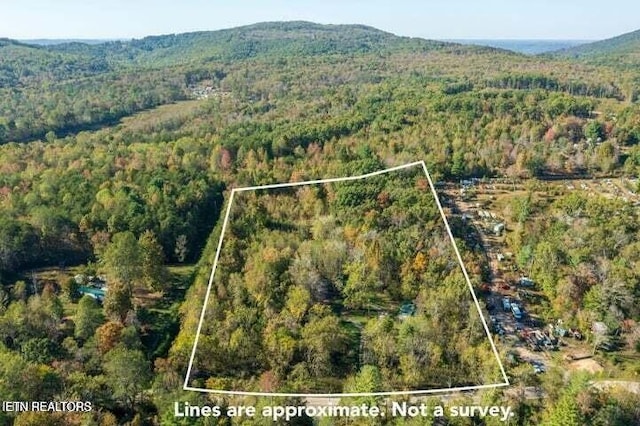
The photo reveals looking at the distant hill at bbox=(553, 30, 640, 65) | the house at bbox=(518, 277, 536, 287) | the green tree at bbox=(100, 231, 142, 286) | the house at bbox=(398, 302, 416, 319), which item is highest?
the distant hill at bbox=(553, 30, 640, 65)

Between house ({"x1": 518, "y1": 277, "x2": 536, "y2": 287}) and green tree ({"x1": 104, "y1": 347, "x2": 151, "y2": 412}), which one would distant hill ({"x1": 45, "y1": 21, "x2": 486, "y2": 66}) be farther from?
green tree ({"x1": 104, "y1": 347, "x2": 151, "y2": 412})

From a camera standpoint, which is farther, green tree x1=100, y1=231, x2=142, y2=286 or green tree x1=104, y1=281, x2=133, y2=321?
green tree x1=100, y1=231, x2=142, y2=286

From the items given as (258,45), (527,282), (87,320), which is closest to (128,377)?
(87,320)

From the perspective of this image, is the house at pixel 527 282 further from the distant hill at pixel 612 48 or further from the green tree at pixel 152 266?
the distant hill at pixel 612 48

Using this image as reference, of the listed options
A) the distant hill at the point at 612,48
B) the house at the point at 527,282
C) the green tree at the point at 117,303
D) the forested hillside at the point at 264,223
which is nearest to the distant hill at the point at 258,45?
the distant hill at the point at 612,48

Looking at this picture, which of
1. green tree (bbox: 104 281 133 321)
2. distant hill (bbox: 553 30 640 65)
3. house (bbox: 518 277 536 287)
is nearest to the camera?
green tree (bbox: 104 281 133 321)

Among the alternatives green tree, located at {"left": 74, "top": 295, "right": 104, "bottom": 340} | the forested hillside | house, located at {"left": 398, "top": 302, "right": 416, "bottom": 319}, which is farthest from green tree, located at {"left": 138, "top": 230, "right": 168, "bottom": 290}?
house, located at {"left": 398, "top": 302, "right": 416, "bottom": 319}

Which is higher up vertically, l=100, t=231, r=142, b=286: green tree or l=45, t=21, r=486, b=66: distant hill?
l=45, t=21, r=486, b=66: distant hill

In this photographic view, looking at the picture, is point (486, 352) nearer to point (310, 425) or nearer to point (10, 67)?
point (310, 425)

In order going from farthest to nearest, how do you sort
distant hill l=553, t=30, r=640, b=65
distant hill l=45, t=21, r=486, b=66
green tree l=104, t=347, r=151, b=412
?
distant hill l=553, t=30, r=640, b=65, distant hill l=45, t=21, r=486, b=66, green tree l=104, t=347, r=151, b=412
